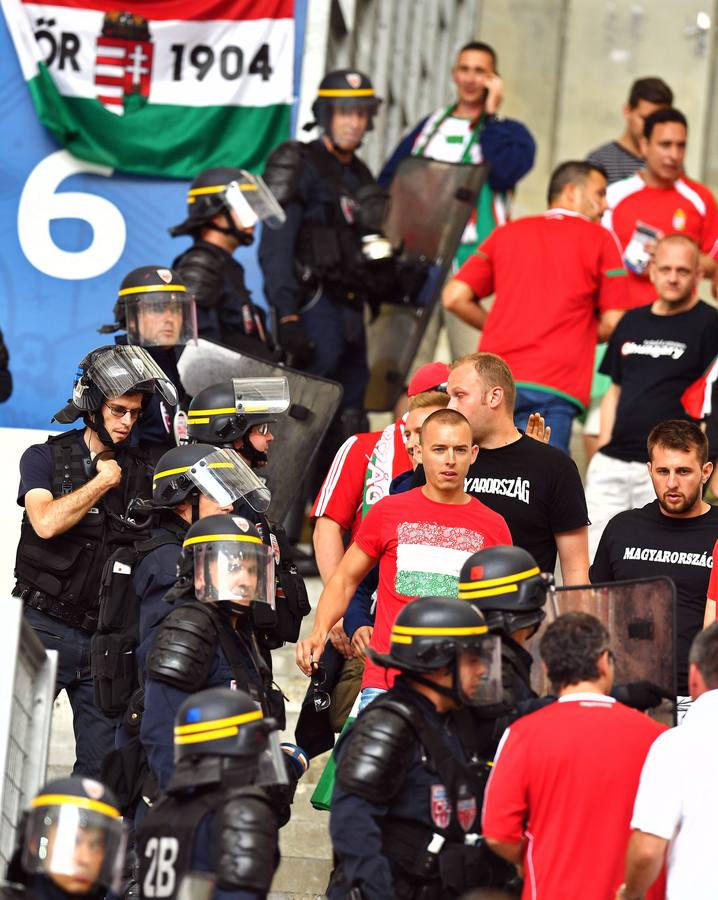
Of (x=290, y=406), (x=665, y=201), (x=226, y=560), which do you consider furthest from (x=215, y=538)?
(x=665, y=201)

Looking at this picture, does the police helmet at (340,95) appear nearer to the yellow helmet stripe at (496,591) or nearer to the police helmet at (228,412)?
the police helmet at (228,412)

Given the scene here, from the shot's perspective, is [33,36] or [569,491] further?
[33,36]

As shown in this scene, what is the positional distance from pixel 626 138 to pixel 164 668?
7.04 metres

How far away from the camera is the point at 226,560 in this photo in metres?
6.14

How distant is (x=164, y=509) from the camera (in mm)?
6781

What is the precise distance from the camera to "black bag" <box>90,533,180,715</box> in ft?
22.5

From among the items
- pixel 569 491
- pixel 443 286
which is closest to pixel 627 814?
pixel 569 491

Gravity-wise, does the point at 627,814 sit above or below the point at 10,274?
below

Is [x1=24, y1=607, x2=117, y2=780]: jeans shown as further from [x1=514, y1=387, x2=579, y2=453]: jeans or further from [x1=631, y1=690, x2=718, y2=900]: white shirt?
[x1=514, y1=387, x2=579, y2=453]: jeans

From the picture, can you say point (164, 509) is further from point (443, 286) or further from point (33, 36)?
point (33, 36)

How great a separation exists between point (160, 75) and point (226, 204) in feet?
10.6

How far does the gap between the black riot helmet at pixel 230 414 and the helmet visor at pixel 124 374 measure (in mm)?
133

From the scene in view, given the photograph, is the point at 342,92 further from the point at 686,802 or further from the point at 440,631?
the point at 686,802

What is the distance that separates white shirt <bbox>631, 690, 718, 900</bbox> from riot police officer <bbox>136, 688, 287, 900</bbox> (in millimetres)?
975
